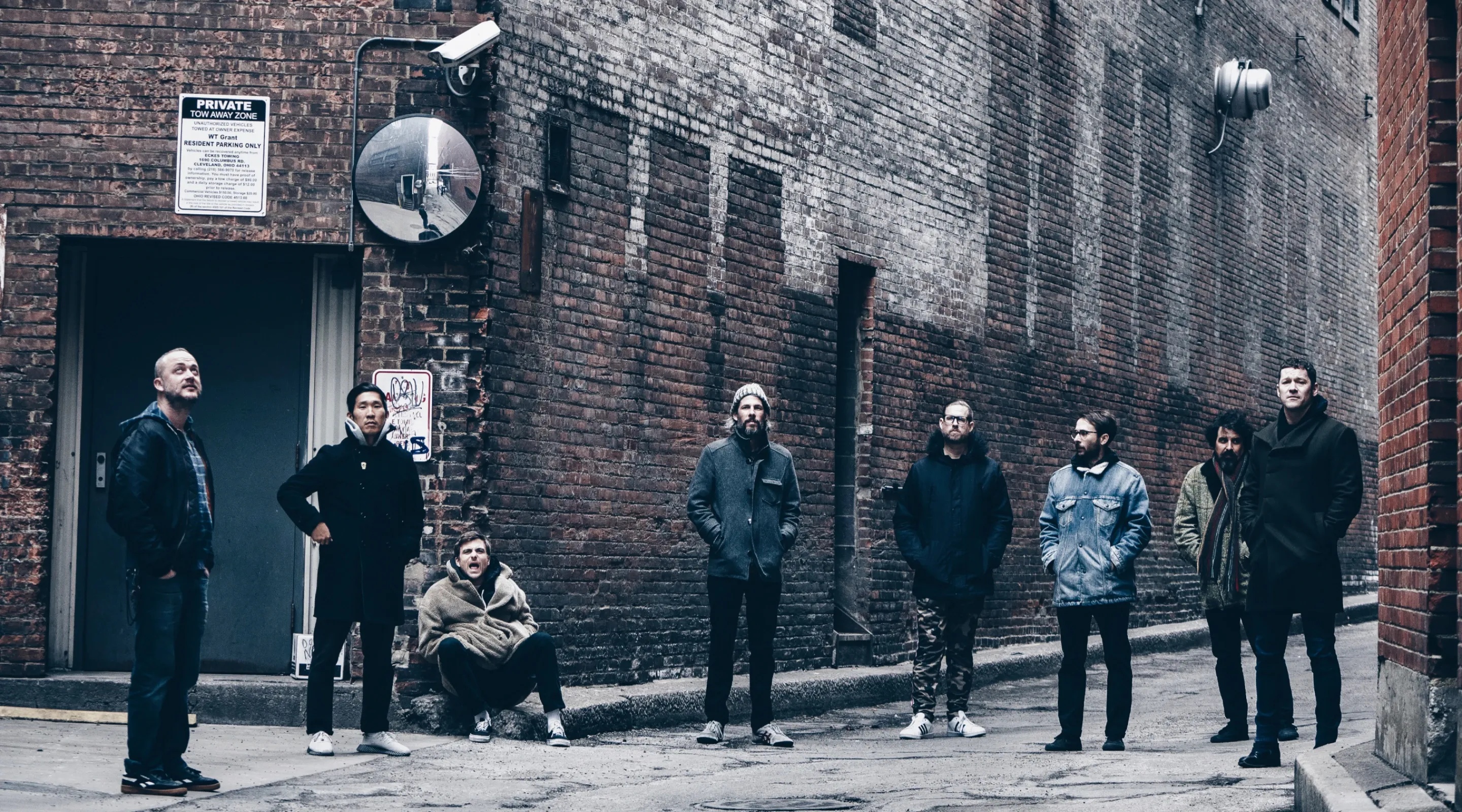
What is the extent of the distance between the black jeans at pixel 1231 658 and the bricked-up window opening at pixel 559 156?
4.73 m

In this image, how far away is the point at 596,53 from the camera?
11.3 m

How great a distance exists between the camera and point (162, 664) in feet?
23.5

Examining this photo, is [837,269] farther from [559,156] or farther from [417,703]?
[417,703]

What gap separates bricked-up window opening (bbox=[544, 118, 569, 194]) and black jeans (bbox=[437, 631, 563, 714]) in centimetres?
304

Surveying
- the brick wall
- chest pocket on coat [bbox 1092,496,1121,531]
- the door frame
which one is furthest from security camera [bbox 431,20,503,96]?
chest pocket on coat [bbox 1092,496,1121,531]

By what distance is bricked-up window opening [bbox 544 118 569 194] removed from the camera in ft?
36.0

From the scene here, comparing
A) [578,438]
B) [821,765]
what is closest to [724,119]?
[578,438]

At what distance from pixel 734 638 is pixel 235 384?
3.43m

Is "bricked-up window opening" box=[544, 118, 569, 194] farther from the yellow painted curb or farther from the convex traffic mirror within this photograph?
the yellow painted curb

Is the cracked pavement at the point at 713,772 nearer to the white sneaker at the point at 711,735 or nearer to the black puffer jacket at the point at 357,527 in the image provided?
the white sneaker at the point at 711,735

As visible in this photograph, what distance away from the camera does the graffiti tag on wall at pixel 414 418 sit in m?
10.2

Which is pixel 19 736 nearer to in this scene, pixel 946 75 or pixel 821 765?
pixel 821 765

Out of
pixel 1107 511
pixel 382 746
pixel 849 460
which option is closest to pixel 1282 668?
pixel 1107 511

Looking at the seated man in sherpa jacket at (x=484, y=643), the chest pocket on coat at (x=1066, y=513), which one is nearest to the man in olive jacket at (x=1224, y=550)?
the chest pocket on coat at (x=1066, y=513)
